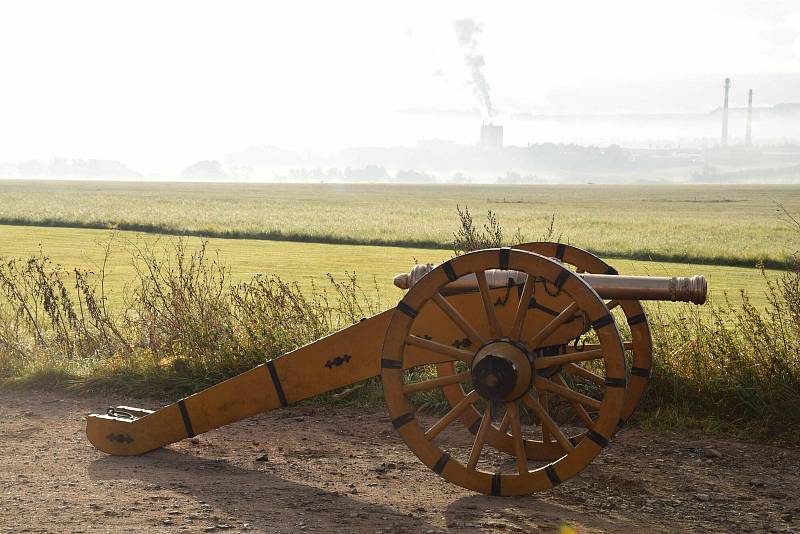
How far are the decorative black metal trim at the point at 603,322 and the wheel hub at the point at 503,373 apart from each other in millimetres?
496

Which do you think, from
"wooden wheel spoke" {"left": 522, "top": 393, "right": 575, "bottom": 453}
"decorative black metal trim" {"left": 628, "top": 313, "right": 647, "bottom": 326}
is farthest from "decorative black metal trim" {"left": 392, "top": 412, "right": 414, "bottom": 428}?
"decorative black metal trim" {"left": 628, "top": 313, "right": 647, "bottom": 326}

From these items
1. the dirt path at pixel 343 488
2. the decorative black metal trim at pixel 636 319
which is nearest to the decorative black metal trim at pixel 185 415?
the dirt path at pixel 343 488

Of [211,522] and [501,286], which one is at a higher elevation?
[501,286]

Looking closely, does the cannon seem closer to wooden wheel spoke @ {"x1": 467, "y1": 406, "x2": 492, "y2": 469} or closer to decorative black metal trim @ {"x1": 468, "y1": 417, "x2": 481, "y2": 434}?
wooden wheel spoke @ {"x1": 467, "y1": 406, "x2": 492, "y2": 469}

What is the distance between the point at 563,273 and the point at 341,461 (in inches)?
88.0

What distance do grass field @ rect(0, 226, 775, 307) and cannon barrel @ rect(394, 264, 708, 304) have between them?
10.7 metres

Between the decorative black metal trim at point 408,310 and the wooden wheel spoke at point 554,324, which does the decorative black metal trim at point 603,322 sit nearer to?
the wooden wheel spoke at point 554,324

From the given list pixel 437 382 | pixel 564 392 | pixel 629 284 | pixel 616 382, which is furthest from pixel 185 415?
pixel 629 284

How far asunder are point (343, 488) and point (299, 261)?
21.5 metres

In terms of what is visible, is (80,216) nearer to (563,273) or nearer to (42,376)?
(42,376)

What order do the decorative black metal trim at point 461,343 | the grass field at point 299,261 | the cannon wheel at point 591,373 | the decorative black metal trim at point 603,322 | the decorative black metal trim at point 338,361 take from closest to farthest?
the decorative black metal trim at point 603,322 < the decorative black metal trim at point 461,343 < the decorative black metal trim at point 338,361 < the cannon wheel at point 591,373 < the grass field at point 299,261

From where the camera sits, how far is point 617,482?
5723 millimetres

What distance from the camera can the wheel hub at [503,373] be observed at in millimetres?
5043

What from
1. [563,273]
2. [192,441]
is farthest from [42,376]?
[563,273]
